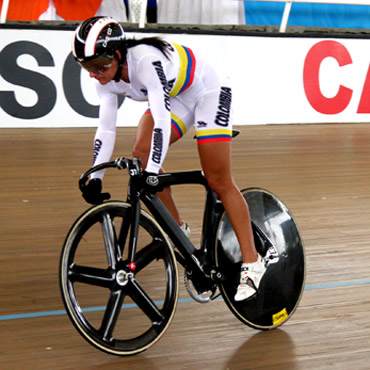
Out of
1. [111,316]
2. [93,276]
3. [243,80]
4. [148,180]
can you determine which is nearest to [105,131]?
[148,180]

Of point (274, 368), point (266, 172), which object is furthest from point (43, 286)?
point (266, 172)

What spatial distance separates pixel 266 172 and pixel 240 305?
3582 millimetres

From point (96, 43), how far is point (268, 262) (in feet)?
3.98

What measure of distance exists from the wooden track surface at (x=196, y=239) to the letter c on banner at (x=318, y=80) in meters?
1.27

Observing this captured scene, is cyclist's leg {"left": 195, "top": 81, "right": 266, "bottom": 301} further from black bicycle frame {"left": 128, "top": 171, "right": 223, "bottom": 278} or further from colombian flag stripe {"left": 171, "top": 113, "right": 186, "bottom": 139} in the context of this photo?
colombian flag stripe {"left": 171, "top": 113, "right": 186, "bottom": 139}

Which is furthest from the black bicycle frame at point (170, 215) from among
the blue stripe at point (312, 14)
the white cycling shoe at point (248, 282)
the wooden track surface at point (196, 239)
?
the blue stripe at point (312, 14)

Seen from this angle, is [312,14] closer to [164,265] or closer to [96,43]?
[164,265]

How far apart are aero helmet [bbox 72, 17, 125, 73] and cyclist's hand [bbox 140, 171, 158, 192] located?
452 millimetres

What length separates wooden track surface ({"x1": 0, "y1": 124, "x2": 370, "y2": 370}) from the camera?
2.94 m

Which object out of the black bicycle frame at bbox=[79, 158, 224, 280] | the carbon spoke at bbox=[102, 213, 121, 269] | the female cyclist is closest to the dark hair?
the female cyclist

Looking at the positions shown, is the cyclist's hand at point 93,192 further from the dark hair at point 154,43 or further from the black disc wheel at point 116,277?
the dark hair at point 154,43

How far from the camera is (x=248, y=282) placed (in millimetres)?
3082

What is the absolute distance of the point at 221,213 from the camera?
10.4 feet

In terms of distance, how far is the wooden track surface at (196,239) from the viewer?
9.64 ft
